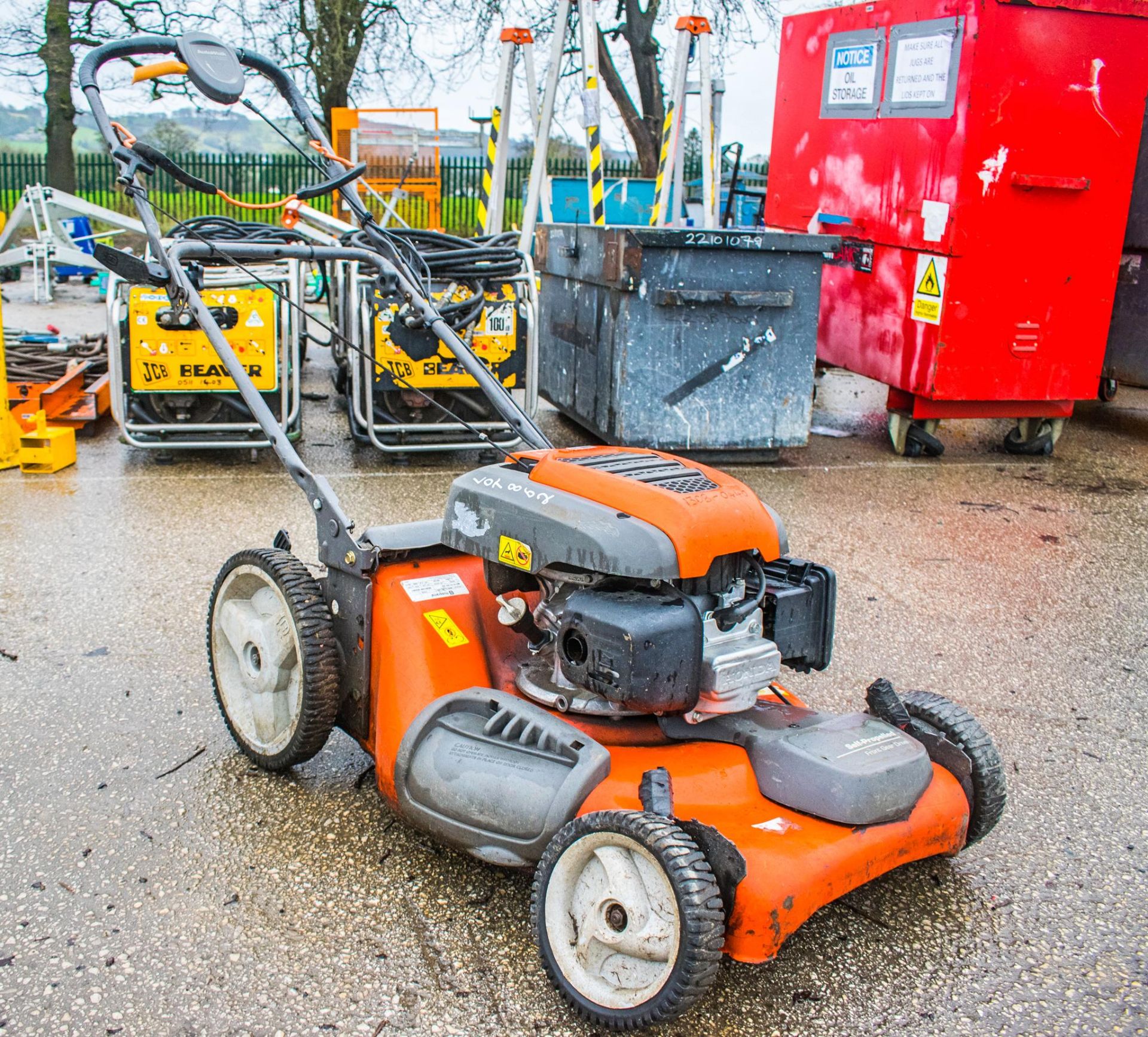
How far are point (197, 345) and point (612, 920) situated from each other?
4456 millimetres

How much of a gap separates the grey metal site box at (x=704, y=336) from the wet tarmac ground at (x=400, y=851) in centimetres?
134

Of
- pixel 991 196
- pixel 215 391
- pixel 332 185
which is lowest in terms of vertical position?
pixel 215 391

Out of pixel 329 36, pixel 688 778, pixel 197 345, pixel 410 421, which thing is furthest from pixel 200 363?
pixel 329 36

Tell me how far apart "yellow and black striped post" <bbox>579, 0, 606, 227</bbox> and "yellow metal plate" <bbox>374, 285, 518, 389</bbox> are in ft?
6.97

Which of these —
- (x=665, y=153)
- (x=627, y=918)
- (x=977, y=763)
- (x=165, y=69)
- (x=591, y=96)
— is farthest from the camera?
(x=665, y=153)

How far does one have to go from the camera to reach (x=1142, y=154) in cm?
743

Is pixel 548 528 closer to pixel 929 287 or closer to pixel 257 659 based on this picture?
pixel 257 659

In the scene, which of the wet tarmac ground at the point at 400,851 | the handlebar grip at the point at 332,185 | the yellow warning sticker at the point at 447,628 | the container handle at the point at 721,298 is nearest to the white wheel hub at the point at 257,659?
the wet tarmac ground at the point at 400,851

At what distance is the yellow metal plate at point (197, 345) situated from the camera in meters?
5.80

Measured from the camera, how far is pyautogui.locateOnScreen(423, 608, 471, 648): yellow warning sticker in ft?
8.90

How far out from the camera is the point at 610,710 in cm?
249

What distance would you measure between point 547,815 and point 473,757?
0.22 m

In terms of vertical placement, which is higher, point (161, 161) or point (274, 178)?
point (274, 178)

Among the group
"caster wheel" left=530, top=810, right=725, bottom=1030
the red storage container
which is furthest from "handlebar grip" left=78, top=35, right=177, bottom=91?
the red storage container
